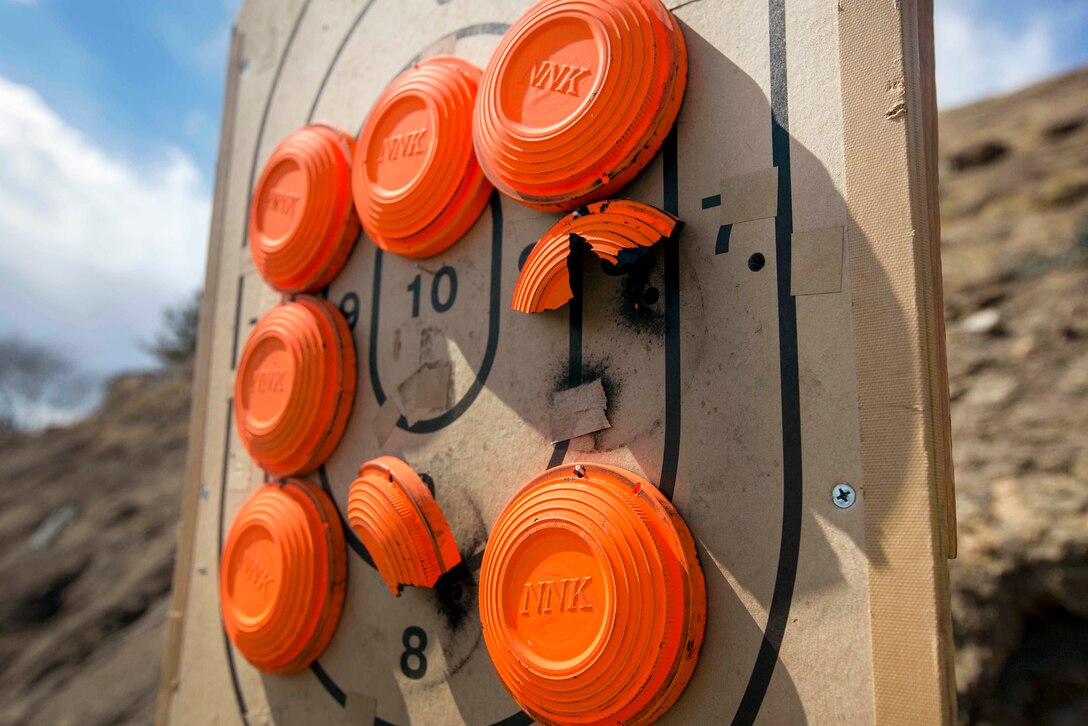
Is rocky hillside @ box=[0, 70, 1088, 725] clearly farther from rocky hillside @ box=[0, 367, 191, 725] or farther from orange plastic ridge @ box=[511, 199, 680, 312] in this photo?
orange plastic ridge @ box=[511, 199, 680, 312]

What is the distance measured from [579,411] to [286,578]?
114 cm

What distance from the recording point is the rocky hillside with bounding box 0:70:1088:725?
378cm

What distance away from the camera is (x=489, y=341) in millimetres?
2092

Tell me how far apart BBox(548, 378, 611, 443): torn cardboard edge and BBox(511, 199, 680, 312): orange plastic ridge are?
0.74 ft

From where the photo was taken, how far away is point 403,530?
194cm

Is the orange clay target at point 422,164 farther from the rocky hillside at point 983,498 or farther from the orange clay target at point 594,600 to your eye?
the rocky hillside at point 983,498

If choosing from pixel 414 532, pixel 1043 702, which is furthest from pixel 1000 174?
pixel 414 532

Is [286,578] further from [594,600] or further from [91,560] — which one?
[91,560]

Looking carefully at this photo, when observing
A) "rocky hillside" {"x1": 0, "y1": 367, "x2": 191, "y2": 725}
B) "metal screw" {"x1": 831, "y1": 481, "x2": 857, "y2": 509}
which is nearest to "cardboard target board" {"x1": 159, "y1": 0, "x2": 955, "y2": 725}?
"metal screw" {"x1": 831, "y1": 481, "x2": 857, "y2": 509}

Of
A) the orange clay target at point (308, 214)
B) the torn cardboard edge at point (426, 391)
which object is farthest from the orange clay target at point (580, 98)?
the orange clay target at point (308, 214)

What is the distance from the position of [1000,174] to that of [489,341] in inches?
305

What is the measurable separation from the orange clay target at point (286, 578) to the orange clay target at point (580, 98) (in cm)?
125

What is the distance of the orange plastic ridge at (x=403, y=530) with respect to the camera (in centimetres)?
193

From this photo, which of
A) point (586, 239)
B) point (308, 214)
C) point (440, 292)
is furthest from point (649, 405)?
point (308, 214)
